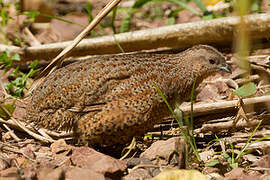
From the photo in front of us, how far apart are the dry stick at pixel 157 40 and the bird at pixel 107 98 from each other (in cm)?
121

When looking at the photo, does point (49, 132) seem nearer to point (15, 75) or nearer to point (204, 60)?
point (15, 75)

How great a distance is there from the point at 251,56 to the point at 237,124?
1.67 m

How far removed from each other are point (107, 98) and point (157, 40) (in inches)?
70.8

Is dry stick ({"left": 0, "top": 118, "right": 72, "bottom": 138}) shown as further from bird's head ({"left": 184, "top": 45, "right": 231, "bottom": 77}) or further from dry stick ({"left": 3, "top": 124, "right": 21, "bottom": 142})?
bird's head ({"left": 184, "top": 45, "right": 231, "bottom": 77})

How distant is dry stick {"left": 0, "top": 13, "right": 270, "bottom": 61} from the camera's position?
202 inches

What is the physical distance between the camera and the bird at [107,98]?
11.6 feet

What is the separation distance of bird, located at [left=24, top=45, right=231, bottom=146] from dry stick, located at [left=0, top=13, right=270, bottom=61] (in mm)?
1206

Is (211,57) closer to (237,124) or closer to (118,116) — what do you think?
(237,124)

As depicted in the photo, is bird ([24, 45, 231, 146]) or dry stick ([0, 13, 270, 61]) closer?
bird ([24, 45, 231, 146])

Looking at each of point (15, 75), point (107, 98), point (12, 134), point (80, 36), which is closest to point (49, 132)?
point (12, 134)

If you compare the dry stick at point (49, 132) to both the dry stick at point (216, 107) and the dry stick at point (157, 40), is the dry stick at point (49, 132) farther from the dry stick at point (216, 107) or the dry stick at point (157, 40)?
the dry stick at point (157, 40)

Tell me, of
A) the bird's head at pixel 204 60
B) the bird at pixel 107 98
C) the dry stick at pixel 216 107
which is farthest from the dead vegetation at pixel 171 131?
the bird's head at pixel 204 60

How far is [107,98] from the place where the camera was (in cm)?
364

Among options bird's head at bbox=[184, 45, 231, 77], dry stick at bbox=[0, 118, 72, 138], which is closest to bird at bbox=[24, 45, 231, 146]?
dry stick at bbox=[0, 118, 72, 138]
